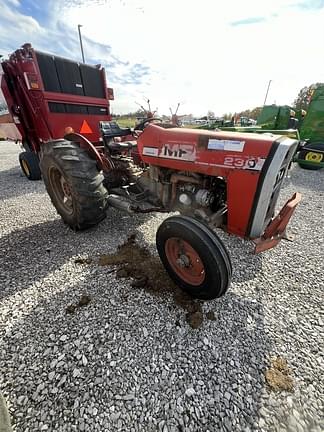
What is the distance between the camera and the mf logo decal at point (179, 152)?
7.25 feet

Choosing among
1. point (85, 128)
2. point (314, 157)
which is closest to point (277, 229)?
point (85, 128)

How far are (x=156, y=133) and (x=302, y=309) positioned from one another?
7.43 ft

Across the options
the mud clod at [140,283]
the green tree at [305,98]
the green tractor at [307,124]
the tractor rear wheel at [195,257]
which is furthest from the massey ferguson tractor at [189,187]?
the green tree at [305,98]

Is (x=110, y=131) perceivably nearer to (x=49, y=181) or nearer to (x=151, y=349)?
(x=49, y=181)

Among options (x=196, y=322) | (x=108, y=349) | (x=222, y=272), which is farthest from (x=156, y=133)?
(x=108, y=349)

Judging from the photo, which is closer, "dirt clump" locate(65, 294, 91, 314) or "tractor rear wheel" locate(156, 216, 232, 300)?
"tractor rear wheel" locate(156, 216, 232, 300)

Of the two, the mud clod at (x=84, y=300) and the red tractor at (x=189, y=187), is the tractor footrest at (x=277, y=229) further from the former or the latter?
the mud clod at (x=84, y=300)

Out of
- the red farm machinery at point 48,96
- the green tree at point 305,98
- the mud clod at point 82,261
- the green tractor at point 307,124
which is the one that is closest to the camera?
the mud clod at point 82,261

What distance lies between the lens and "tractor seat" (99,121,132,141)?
3.51 metres

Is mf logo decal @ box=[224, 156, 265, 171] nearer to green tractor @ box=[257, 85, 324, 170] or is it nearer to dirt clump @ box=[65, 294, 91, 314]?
dirt clump @ box=[65, 294, 91, 314]

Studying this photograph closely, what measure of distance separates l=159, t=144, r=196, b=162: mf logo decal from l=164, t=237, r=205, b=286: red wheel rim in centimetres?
82

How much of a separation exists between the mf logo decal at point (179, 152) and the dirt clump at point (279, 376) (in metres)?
1.80

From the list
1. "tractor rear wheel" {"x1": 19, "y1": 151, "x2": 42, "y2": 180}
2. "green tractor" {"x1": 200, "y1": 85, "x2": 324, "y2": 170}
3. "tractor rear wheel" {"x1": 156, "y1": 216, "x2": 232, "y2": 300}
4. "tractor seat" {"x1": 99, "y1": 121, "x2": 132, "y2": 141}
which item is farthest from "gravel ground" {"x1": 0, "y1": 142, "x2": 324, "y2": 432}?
"green tractor" {"x1": 200, "y1": 85, "x2": 324, "y2": 170}

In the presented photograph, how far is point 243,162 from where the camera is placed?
6.32 ft
